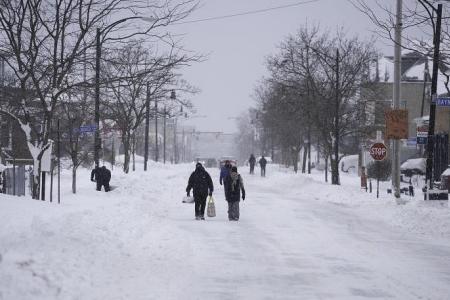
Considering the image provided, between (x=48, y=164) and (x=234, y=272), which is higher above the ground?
(x=48, y=164)

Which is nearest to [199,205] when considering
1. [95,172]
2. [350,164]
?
[95,172]

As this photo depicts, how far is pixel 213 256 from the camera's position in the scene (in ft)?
37.5

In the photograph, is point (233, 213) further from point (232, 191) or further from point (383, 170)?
point (383, 170)

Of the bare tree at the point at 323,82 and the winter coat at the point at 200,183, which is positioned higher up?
the bare tree at the point at 323,82

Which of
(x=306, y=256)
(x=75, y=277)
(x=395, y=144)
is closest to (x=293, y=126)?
(x=395, y=144)

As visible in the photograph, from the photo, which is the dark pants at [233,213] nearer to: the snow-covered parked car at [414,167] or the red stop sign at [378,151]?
the red stop sign at [378,151]

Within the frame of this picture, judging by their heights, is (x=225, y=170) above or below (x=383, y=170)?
above

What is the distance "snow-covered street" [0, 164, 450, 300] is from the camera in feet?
26.7

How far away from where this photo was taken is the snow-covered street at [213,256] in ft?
26.7

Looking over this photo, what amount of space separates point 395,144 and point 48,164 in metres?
13.3

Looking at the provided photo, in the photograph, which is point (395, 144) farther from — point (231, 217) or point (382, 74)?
point (382, 74)

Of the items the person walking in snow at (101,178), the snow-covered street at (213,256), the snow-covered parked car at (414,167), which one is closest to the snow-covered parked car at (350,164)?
the snow-covered parked car at (414,167)

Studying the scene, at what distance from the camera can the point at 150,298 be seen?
7.89m

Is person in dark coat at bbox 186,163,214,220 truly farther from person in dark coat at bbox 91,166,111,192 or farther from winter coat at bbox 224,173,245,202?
person in dark coat at bbox 91,166,111,192
